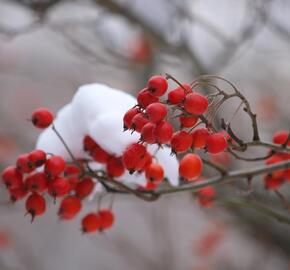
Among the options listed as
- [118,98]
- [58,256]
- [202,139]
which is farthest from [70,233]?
[202,139]

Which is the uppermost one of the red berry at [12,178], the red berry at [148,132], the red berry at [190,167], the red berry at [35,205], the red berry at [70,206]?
the red berry at [148,132]

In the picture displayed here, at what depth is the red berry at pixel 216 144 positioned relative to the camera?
0.54 meters

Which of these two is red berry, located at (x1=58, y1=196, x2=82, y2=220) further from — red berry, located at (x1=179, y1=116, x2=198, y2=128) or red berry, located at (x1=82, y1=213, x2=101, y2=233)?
red berry, located at (x1=179, y1=116, x2=198, y2=128)

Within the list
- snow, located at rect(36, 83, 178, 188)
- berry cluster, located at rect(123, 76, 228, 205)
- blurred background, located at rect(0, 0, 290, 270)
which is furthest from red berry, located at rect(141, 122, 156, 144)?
blurred background, located at rect(0, 0, 290, 270)

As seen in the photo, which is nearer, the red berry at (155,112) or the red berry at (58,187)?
the red berry at (155,112)

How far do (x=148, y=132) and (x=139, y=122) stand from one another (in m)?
0.02

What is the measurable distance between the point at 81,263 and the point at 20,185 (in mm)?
2495

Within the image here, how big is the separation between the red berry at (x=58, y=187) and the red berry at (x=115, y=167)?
0.08 metres

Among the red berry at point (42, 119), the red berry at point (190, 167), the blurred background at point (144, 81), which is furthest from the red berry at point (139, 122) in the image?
the blurred background at point (144, 81)

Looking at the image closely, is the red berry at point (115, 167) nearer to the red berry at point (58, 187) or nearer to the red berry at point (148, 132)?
the red berry at point (58, 187)

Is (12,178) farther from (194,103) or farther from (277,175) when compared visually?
(277,175)

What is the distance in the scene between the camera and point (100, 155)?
2.33 feet

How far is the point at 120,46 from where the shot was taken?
2.31 meters

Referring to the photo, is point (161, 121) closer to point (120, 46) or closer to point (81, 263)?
point (120, 46)
